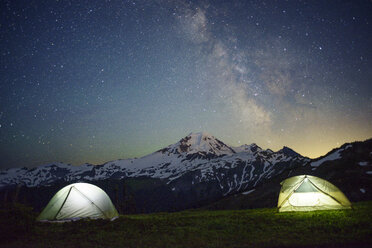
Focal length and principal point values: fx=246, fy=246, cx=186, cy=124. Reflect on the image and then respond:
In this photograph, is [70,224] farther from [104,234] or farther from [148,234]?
[148,234]

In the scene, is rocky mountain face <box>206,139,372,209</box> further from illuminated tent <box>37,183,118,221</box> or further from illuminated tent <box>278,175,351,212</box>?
illuminated tent <box>37,183,118,221</box>

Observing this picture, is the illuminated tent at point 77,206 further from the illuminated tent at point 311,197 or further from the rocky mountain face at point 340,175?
the rocky mountain face at point 340,175

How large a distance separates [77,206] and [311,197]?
21.8 m

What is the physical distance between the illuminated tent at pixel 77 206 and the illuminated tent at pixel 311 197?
679 inches

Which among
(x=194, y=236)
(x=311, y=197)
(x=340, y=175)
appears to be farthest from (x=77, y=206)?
(x=340, y=175)

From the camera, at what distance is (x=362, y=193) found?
88250 mm

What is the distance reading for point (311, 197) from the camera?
23.6 metres

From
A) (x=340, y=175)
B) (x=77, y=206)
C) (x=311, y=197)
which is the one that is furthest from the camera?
(x=340, y=175)

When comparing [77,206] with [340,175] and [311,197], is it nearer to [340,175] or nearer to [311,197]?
[311,197]

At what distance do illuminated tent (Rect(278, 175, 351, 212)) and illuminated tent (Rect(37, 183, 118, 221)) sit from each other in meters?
17.2

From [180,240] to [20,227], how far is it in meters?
9.73

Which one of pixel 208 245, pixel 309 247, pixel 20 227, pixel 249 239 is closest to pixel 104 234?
pixel 20 227

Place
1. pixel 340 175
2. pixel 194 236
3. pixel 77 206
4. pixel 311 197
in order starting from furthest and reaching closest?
1. pixel 340 175
2. pixel 311 197
3. pixel 77 206
4. pixel 194 236

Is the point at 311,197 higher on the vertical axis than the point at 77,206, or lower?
higher
